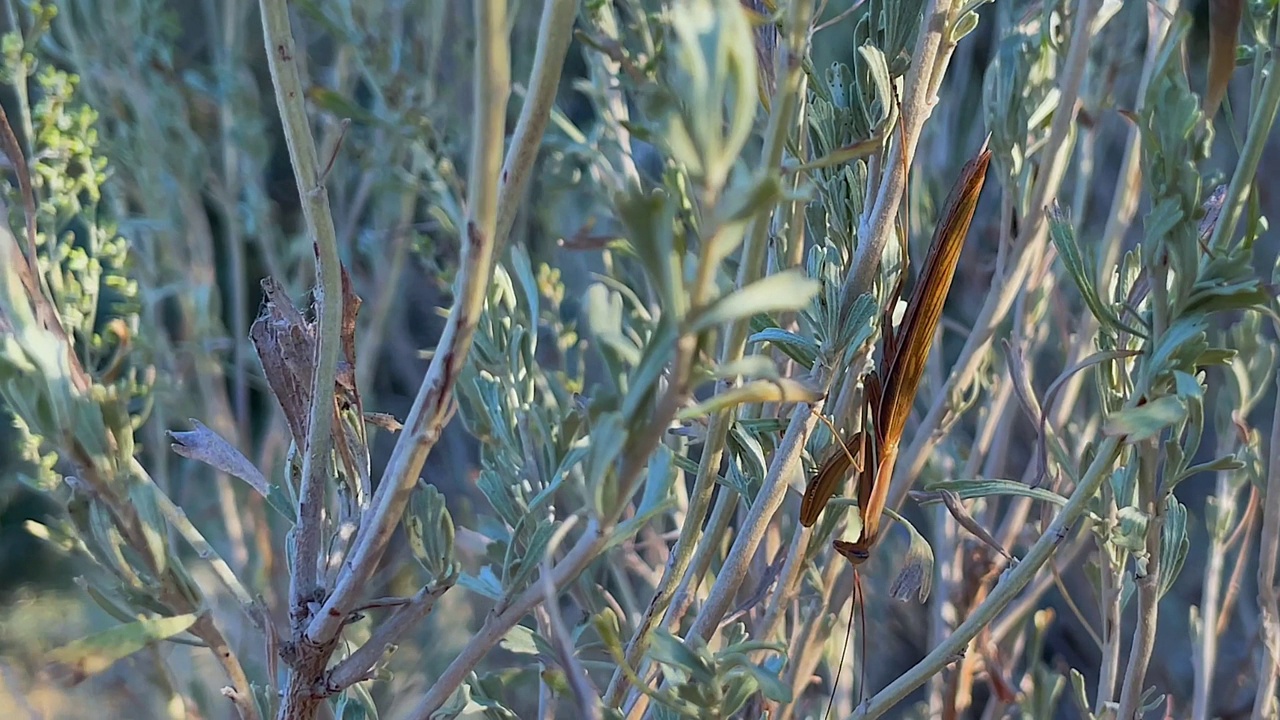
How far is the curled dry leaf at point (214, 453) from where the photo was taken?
336 mm

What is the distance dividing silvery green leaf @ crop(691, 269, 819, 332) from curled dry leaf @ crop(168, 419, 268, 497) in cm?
22

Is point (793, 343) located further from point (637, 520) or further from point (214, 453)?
point (214, 453)

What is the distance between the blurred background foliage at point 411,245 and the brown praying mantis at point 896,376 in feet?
0.43

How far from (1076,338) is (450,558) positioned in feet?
1.43

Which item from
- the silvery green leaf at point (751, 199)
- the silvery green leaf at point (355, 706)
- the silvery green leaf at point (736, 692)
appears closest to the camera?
the silvery green leaf at point (751, 199)

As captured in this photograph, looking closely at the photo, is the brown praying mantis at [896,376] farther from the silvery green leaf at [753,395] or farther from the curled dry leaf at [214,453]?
the curled dry leaf at [214,453]

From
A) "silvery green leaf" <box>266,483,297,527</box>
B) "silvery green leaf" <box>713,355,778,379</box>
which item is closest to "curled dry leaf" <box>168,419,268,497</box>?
"silvery green leaf" <box>266,483,297,527</box>

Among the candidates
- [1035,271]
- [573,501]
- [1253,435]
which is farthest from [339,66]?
[1253,435]

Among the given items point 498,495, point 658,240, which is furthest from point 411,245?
point 658,240

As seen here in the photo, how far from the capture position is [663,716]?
0.35 meters

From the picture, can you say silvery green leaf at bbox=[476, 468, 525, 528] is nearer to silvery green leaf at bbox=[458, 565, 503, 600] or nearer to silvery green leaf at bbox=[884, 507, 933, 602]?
silvery green leaf at bbox=[458, 565, 503, 600]

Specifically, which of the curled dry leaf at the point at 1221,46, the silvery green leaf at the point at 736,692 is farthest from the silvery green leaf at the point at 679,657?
the curled dry leaf at the point at 1221,46

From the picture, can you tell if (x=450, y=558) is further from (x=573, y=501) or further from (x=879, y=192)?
(x=573, y=501)

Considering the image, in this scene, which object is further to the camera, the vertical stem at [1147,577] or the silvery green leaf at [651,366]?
the vertical stem at [1147,577]
